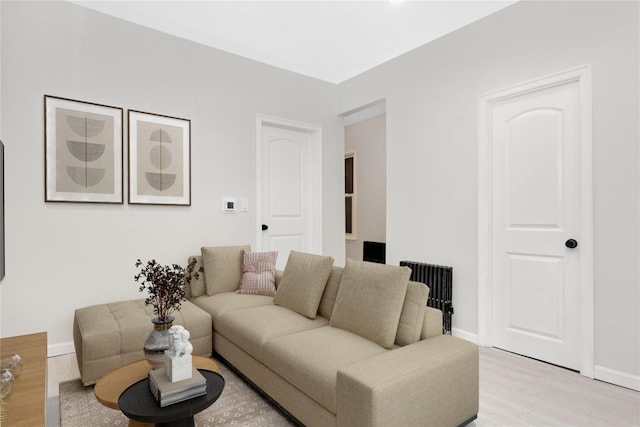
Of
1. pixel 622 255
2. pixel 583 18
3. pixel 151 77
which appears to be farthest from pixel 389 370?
pixel 151 77

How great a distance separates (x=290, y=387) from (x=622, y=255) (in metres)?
2.25

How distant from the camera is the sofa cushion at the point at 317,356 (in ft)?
5.31

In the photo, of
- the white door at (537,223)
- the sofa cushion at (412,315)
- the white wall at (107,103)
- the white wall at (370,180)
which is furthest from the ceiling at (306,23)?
the sofa cushion at (412,315)

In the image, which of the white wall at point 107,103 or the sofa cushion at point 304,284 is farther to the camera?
the white wall at point 107,103

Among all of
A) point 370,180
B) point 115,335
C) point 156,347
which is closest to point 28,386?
point 156,347

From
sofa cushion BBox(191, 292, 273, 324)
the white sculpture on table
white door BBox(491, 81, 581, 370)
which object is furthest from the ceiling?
the white sculpture on table

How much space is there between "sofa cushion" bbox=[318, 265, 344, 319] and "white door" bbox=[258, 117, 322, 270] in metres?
1.69

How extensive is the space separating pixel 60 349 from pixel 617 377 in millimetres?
4047

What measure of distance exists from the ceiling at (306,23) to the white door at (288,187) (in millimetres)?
844

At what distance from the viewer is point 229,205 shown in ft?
12.4

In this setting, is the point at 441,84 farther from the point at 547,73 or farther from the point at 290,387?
the point at 290,387

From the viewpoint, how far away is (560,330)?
260 cm

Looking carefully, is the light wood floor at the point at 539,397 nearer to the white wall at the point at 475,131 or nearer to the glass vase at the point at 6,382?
the white wall at the point at 475,131

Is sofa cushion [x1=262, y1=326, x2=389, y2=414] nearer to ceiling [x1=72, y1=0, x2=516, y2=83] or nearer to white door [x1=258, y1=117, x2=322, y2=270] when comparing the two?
white door [x1=258, y1=117, x2=322, y2=270]
